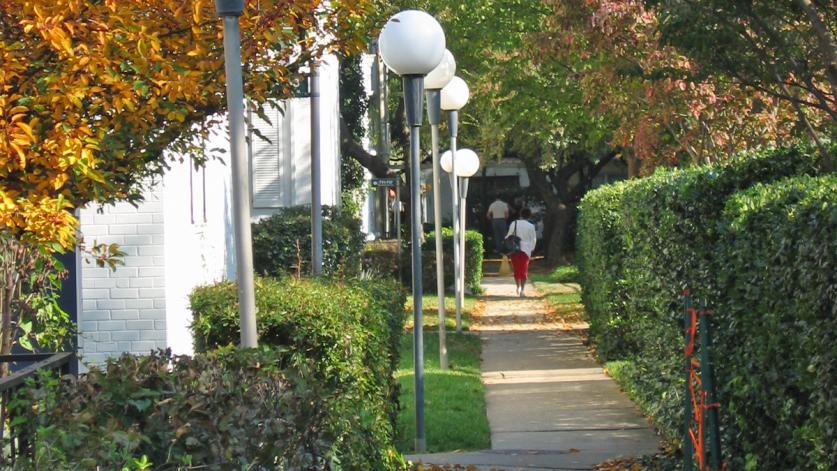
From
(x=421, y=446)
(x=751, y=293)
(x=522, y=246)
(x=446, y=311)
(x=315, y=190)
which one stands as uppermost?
(x=315, y=190)

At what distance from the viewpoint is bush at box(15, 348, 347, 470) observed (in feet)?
11.7

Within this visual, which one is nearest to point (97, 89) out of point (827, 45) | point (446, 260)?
point (827, 45)

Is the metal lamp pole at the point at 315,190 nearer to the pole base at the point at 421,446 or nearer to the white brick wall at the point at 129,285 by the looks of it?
the white brick wall at the point at 129,285

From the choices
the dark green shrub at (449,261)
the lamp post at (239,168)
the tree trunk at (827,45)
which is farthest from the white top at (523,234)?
the lamp post at (239,168)

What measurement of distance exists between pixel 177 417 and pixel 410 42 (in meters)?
5.65

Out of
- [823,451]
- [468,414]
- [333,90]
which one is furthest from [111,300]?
[333,90]

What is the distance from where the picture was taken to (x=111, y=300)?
32.1 feet

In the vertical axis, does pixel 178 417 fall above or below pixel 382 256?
below

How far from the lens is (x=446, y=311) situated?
21.4 meters

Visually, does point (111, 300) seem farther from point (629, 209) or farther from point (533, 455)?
point (629, 209)

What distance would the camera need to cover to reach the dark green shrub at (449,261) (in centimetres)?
2544

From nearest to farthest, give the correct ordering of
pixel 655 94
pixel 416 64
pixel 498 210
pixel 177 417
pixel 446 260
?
pixel 177 417
pixel 416 64
pixel 655 94
pixel 446 260
pixel 498 210

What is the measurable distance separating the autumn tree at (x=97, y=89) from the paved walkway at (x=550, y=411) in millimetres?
3466

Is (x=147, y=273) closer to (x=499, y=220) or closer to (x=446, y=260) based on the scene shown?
(x=446, y=260)
